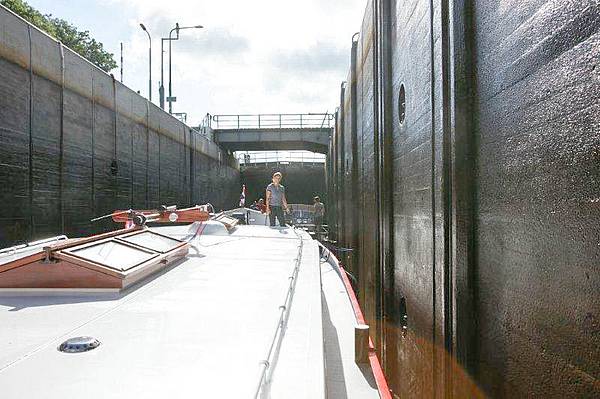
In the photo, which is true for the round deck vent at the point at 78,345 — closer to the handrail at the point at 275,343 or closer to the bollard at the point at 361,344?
the handrail at the point at 275,343

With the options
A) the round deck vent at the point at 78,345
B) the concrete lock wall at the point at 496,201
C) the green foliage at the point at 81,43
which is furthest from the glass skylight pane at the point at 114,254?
the green foliage at the point at 81,43

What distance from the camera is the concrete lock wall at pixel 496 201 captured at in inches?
75.7

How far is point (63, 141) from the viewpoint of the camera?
10.3 metres

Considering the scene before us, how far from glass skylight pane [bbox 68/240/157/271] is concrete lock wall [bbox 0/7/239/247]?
5226 millimetres

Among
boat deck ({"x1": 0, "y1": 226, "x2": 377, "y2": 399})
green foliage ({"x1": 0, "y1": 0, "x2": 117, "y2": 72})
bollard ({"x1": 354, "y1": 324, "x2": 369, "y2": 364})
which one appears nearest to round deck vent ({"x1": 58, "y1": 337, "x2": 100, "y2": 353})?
boat deck ({"x1": 0, "y1": 226, "x2": 377, "y2": 399})

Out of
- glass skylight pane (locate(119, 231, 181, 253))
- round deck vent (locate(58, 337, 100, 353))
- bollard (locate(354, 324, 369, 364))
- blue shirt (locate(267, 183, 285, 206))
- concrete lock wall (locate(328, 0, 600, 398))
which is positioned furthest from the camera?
blue shirt (locate(267, 183, 285, 206))

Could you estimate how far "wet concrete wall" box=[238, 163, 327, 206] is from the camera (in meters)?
33.7

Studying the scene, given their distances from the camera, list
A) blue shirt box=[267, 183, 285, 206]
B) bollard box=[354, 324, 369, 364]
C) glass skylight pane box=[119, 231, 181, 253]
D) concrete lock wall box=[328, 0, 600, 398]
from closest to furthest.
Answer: concrete lock wall box=[328, 0, 600, 398] → bollard box=[354, 324, 369, 364] → glass skylight pane box=[119, 231, 181, 253] → blue shirt box=[267, 183, 285, 206]

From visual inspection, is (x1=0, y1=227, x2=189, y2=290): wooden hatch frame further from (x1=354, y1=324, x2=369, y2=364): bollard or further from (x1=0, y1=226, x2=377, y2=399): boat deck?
(x1=354, y1=324, x2=369, y2=364): bollard

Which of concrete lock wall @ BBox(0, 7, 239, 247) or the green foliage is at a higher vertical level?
the green foliage

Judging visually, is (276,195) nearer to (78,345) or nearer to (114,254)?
(114,254)

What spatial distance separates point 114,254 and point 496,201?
116 inches

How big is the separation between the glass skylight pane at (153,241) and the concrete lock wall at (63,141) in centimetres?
456

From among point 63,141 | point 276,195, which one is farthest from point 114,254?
point 63,141
